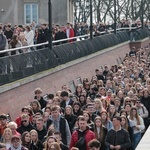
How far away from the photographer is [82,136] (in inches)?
539

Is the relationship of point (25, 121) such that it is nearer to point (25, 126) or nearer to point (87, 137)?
point (25, 126)

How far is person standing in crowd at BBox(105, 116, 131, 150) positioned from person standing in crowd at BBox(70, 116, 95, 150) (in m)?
0.54

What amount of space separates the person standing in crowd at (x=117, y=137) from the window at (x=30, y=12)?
133 feet

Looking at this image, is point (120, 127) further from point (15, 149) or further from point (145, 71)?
point (145, 71)

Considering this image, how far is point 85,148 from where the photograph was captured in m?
13.7

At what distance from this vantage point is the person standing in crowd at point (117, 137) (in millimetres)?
14094

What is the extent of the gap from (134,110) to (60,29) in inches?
599

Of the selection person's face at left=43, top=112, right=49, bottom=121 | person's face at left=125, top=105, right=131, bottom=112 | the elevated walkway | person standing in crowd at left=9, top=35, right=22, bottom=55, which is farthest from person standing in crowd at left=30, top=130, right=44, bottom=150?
person standing in crowd at left=9, top=35, right=22, bottom=55

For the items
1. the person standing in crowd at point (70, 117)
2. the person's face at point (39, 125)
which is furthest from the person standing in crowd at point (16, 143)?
the person standing in crowd at point (70, 117)

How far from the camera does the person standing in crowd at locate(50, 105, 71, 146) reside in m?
14.8

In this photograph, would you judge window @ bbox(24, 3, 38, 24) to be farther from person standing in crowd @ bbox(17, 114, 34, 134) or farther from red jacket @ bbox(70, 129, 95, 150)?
red jacket @ bbox(70, 129, 95, 150)

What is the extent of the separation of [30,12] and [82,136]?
4120 centimetres

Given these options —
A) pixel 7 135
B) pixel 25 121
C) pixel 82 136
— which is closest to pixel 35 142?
pixel 7 135

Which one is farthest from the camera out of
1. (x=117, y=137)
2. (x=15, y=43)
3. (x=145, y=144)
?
(x=15, y=43)
